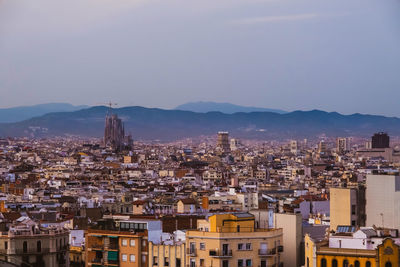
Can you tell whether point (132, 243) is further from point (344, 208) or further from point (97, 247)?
point (344, 208)

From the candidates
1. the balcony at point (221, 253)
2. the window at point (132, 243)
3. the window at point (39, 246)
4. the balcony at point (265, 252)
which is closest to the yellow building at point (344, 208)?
the balcony at point (265, 252)

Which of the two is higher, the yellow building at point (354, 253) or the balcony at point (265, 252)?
the yellow building at point (354, 253)

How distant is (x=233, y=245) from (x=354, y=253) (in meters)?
2.57

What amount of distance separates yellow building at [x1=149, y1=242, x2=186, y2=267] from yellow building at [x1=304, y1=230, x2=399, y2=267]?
268 cm

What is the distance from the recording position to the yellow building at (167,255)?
20.1m

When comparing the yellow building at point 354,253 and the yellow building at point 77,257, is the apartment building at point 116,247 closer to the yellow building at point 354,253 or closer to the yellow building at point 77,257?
the yellow building at point 77,257

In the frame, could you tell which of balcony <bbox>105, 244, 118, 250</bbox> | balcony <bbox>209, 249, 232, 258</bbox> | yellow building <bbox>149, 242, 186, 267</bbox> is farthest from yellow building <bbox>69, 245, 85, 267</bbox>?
balcony <bbox>209, 249, 232, 258</bbox>

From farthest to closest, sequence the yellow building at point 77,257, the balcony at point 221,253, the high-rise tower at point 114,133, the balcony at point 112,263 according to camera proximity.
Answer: the high-rise tower at point 114,133 < the yellow building at point 77,257 < the balcony at point 112,263 < the balcony at point 221,253

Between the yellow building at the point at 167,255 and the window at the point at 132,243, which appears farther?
the window at the point at 132,243

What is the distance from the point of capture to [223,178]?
239 feet

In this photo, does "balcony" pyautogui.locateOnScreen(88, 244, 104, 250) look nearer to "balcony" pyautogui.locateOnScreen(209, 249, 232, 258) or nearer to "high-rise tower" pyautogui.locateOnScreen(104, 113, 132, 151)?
"balcony" pyautogui.locateOnScreen(209, 249, 232, 258)

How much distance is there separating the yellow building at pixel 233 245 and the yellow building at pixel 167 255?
1.10 ft

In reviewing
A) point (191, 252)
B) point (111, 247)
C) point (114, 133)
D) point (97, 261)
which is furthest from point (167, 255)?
point (114, 133)

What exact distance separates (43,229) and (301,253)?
5.57 meters
